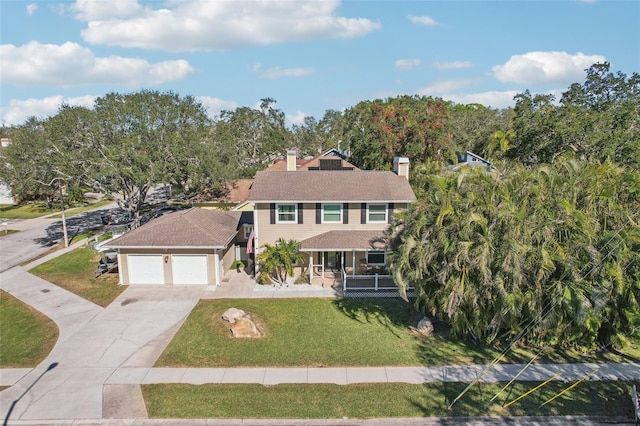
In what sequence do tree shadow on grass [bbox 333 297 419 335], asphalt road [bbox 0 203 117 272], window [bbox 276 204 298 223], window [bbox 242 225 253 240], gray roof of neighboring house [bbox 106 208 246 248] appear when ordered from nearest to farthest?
tree shadow on grass [bbox 333 297 419 335] < gray roof of neighboring house [bbox 106 208 246 248] < window [bbox 276 204 298 223] < window [bbox 242 225 253 240] < asphalt road [bbox 0 203 117 272]

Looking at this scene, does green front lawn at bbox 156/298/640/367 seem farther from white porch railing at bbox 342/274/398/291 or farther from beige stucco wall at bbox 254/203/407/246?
beige stucco wall at bbox 254/203/407/246

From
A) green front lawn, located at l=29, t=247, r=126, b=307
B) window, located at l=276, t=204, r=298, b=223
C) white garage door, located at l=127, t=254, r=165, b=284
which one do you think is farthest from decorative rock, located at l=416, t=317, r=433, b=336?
green front lawn, located at l=29, t=247, r=126, b=307

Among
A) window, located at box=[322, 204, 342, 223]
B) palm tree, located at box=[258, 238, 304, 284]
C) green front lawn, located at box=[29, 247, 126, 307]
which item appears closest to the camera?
green front lawn, located at box=[29, 247, 126, 307]

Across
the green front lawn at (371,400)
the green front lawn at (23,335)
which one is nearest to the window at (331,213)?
the green front lawn at (371,400)

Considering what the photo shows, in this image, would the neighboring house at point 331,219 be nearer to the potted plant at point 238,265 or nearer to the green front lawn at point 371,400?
the potted plant at point 238,265

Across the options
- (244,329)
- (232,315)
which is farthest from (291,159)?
(244,329)

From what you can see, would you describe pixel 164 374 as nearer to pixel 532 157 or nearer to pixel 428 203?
pixel 428 203
